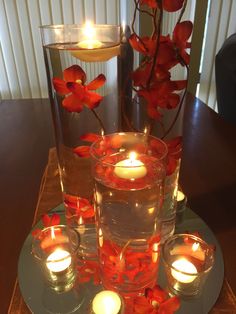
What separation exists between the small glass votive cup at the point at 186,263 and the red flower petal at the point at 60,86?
1.02 ft

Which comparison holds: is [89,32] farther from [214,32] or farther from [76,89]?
[214,32]

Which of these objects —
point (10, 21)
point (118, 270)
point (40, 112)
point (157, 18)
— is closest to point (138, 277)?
point (118, 270)

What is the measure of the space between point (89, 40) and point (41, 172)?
43cm

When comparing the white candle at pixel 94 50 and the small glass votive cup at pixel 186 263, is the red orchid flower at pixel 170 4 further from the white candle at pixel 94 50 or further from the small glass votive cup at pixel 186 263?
the small glass votive cup at pixel 186 263

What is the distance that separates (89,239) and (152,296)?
0.17 meters

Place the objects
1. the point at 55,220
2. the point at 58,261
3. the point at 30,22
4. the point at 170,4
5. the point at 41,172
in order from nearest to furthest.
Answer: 1. the point at 170,4
2. the point at 58,261
3. the point at 55,220
4. the point at 41,172
5. the point at 30,22

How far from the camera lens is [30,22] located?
192cm

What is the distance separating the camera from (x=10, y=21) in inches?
74.7

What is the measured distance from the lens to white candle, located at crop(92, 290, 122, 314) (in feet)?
1.48

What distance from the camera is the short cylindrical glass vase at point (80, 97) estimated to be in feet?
1.46

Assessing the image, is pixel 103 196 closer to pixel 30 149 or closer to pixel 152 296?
pixel 152 296

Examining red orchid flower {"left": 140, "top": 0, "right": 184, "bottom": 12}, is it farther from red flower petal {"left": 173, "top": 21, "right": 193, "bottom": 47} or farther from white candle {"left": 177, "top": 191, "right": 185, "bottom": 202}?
white candle {"left": 177, "top": 191, "right": 185, "bottom": 202}

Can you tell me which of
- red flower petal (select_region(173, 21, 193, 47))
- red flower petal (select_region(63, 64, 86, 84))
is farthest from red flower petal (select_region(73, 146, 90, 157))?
red flower petal (select_region(173, 21, 193, 47))

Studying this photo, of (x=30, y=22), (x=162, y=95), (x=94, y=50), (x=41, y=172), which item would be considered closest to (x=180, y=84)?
(x=162, y=95)
